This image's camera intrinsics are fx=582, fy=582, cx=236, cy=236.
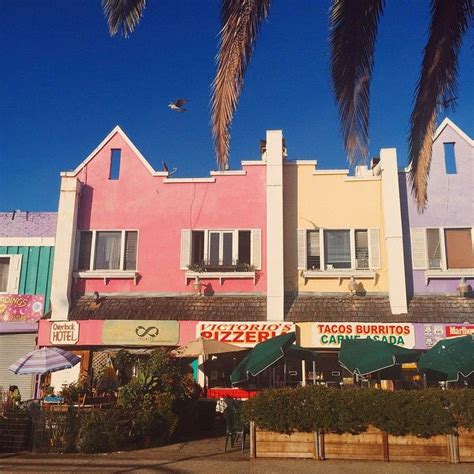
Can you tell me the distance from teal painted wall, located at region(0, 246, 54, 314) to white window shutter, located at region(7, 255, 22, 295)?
0.09m

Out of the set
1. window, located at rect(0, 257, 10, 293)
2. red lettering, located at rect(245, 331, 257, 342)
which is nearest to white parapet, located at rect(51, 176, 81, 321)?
window, located at rect(0, 257, 10, 293)

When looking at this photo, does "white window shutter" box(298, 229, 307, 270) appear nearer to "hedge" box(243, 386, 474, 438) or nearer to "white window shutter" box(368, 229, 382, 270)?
"white window shutter" box(368, 229, 382, 270)

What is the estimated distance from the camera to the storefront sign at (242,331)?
16875 millimetres

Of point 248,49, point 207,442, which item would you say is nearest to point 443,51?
point 248,49

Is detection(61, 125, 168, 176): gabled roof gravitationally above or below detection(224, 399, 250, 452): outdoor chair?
above

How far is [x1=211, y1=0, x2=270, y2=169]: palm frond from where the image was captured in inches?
298

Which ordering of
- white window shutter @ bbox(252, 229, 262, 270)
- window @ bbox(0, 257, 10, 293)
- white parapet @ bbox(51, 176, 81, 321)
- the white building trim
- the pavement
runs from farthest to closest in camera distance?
the white building trim
window @ bbox(0, 257, 10, 293)
white window shutter @ bbox(252, 229, 262, 270)
white parapet @ bbox(51, 176, 81, 321)
the pavement

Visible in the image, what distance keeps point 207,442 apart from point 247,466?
2.94m

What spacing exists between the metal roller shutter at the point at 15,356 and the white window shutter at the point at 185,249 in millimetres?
5314

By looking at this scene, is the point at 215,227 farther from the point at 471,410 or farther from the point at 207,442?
the point at 471,410

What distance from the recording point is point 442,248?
18016 mm

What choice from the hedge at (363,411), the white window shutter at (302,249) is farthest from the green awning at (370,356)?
the white window shutter at (302,249)

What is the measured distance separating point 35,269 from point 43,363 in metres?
5.61

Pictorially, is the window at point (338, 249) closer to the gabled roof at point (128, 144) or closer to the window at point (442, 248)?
the window at point (442, 248)
